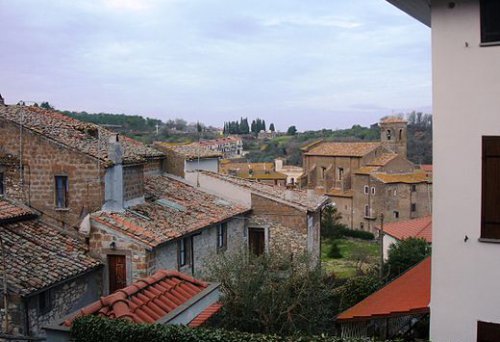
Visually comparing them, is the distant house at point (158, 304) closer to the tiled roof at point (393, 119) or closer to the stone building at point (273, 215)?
the stone building at point (273, 215)

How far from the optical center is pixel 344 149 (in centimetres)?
6209

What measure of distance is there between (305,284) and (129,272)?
4736 mm

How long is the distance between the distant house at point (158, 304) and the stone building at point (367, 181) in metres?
47.1

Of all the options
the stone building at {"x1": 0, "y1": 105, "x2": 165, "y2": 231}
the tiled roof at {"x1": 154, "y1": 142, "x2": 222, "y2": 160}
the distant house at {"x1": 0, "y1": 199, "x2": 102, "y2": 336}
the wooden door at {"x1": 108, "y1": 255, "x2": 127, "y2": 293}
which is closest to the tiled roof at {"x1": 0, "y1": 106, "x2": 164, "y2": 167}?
the stone building at {"x1": 0, "y1": 105, "x2": 165, "y2": 231}

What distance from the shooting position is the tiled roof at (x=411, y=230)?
24.5m

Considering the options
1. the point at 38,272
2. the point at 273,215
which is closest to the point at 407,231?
the point at 273,215

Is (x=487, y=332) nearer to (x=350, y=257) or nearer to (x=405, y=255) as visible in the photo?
(x=405, y=255)

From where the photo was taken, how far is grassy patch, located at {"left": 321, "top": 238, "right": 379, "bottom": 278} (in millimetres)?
32250

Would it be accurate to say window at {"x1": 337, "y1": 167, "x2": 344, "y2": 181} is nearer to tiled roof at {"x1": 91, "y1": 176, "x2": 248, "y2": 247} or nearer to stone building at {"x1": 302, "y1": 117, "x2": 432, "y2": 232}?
stone building at {"x1": 302, "y1": 117, "x2": 432, "y2": 232}

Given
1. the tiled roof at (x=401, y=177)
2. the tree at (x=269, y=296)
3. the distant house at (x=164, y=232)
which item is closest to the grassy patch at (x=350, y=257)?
the tiled roof at (x=401, y=177)

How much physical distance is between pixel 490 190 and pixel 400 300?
357 centimetres

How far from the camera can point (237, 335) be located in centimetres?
711

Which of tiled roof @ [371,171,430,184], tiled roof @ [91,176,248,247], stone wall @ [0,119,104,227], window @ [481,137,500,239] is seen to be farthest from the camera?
tiled roof @ [371,171,430,184]

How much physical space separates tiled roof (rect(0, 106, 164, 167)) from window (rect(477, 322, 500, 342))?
10856mm
